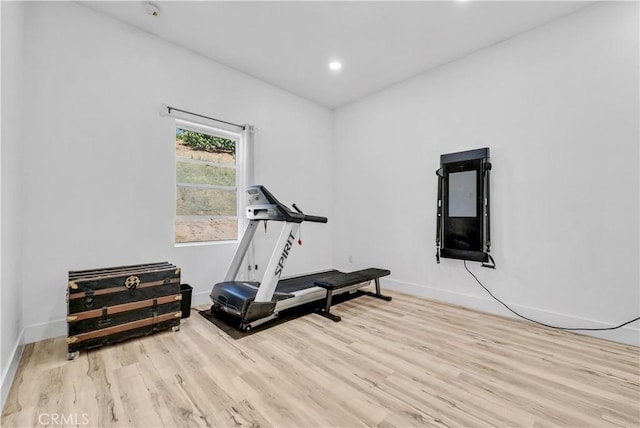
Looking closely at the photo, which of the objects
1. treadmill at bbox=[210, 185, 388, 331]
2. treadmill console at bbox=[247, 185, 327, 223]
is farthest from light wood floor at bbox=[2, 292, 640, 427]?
treadmill console at bbox=[247, 185, 327, 223]

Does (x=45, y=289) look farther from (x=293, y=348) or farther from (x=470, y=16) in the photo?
(x=470, y=16)

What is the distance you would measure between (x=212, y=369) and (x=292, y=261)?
247cm

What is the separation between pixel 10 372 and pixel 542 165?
456cm

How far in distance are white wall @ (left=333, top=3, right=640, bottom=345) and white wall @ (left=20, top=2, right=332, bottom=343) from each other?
2.56 metres

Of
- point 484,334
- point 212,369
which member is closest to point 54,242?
point 212,369

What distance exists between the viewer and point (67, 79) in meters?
2.46

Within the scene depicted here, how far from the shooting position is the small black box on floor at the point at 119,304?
2.01 m

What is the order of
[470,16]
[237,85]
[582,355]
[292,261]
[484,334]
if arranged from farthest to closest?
[292,261]
[237,85]
[470,16]
[484,334]
[582,355]

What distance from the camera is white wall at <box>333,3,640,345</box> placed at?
239cm

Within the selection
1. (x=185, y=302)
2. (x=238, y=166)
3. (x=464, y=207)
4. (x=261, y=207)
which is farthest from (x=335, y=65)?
(x=185, y=302)

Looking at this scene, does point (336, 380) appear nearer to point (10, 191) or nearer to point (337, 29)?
point (10, 191)

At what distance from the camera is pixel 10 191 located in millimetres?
1862

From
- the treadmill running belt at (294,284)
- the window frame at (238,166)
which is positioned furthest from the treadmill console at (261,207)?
the treadmill running belt at (294,284)

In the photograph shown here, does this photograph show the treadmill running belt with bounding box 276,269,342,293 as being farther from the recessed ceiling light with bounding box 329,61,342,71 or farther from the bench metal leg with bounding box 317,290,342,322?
the recessed ceiling light with bounding box 329,61,342,71
